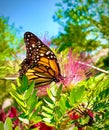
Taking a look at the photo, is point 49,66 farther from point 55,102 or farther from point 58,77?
point 55,102

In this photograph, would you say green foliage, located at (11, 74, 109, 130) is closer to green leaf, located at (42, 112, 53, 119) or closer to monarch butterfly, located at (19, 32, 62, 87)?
green leaf, located at (42, 112, 53, 119)

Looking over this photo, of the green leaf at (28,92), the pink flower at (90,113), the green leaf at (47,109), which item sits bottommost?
the pink flower at (90,113)

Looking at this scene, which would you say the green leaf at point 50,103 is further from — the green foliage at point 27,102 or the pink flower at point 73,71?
the pink flower at point 73,71

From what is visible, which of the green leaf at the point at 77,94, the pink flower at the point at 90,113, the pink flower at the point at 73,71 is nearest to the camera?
the green leaf at the point at 77,94

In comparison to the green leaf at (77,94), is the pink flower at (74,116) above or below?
below

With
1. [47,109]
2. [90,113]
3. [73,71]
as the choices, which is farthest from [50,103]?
[73,71]

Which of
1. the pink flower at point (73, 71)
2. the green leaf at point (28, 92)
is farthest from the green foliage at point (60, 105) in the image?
the pink flower at point (73, 71)

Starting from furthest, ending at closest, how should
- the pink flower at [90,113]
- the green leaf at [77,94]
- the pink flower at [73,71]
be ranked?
the pink flower at [73,71]
the pink flower at [90,113]
the green leaf at [77,94]

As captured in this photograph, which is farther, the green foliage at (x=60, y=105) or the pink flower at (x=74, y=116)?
the pink flower at (x=74, y=116)

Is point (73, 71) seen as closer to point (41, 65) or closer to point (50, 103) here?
point (41, 65)

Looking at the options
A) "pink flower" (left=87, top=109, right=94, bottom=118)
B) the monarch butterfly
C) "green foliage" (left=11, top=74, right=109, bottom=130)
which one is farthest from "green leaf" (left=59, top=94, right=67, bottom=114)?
the monarch butterfly
